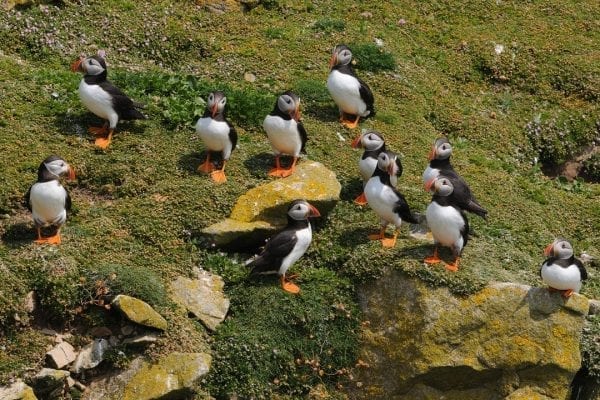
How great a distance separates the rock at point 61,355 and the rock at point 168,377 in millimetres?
591

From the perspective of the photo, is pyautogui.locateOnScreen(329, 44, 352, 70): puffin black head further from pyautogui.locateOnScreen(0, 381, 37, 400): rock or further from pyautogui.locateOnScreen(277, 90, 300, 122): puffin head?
pyautogui.locateOnScreen(0, 381, 37, 400): rock

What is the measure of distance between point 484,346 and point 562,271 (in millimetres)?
1051

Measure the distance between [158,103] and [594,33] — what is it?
8.70 meters

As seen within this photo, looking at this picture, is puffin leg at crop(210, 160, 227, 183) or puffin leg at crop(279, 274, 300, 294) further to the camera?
puffin leg at crop(210, 160, 227, 183)

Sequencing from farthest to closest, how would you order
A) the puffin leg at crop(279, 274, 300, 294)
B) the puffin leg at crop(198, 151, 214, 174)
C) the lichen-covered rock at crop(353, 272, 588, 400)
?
the puffin leg at crop(198, 151, 214, 174), the puffin leg at crop(279, 274, 300, 294), the lichen-covered rock at crop(353, 272, 588, 400)

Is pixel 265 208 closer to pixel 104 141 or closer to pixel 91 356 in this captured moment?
pixel 104 141

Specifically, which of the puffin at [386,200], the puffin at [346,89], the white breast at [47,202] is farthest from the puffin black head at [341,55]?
the white breast at [47,202]

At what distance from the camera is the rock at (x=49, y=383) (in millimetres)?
8008

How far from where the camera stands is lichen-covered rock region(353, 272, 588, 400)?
8.81m

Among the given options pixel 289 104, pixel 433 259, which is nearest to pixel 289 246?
pixel 433 259

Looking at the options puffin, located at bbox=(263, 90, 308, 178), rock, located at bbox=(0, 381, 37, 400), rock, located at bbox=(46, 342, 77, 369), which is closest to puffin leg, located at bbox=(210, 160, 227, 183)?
puffin, located at bbox=(263, 90, 308, 178)

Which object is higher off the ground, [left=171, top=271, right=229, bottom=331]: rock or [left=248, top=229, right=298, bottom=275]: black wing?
[left=248, top=229, right=298, bottom=275]: black wing

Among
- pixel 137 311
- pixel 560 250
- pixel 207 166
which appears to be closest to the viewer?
pixel 137 311

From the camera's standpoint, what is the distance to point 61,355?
8.26 meters
